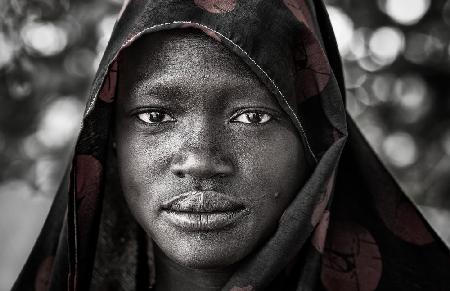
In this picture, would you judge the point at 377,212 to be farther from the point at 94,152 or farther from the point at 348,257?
the point at 94,152

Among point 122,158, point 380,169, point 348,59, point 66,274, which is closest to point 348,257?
point 380,169

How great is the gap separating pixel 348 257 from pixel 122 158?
619mm

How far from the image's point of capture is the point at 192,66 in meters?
1.47

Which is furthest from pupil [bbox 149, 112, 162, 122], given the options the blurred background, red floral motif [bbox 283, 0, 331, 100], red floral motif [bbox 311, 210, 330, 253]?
the blurred background

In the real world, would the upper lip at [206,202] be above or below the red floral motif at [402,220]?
above

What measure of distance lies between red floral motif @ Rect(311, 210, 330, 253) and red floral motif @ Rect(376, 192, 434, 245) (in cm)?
22

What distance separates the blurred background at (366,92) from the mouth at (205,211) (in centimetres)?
254

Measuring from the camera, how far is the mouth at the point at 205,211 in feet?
4.74

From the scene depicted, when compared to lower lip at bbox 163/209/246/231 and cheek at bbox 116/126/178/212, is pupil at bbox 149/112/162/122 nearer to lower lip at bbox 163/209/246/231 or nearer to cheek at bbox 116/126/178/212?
cheek at bbox 116/126/178/212

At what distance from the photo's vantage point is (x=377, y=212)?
171 cm

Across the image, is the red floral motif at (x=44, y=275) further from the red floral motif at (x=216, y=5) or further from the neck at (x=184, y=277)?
the red floral motif at (x=216, y=5)

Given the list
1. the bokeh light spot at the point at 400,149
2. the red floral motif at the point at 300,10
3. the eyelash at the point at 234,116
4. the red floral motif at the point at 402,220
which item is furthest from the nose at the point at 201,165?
the bokeh light spot at the point at 400,149

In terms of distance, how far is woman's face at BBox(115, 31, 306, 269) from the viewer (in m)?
1.45

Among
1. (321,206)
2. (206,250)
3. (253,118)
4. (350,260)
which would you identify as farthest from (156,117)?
(350,260)
